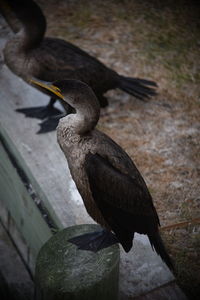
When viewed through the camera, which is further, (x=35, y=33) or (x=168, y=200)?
(x=35, y=33)

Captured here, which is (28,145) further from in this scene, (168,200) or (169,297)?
(169,297)

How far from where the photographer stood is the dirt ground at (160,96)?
4.43m

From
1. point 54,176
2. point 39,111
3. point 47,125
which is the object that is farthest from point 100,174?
point 39,111

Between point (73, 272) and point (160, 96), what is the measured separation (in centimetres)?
308

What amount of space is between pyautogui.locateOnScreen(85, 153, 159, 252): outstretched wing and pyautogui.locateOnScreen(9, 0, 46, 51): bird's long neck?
2118 mm

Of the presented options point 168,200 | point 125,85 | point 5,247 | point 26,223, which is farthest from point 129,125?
point 5,247

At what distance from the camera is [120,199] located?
132 inches

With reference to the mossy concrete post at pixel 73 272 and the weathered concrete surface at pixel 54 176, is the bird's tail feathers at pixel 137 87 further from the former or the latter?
the mossy concrete post at pixel 73 272

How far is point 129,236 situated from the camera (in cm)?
346

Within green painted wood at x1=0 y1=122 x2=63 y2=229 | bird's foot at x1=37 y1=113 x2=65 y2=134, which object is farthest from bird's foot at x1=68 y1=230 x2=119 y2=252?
bird's foot at x1=37 y1=113 x2=65 y2=134

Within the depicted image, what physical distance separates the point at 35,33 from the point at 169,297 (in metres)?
2.75

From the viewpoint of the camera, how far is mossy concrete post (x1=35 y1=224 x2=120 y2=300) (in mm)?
3053

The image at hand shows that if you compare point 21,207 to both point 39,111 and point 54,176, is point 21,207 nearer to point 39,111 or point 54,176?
point 54,176

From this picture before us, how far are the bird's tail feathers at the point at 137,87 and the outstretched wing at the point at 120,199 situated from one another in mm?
2117
